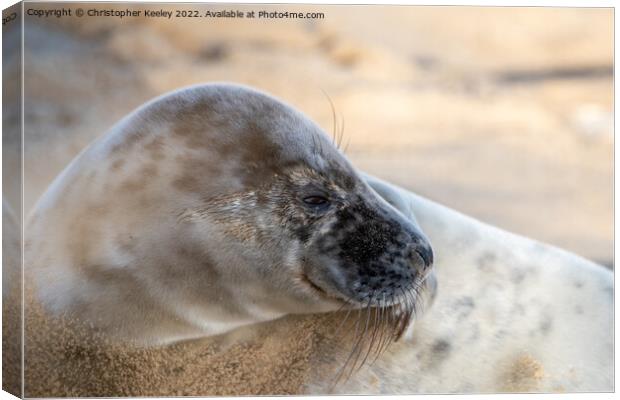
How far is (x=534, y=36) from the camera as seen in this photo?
4.04 m

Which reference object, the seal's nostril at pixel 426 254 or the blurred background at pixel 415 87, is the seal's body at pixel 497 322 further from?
the seal's nostril at pixel 426 254

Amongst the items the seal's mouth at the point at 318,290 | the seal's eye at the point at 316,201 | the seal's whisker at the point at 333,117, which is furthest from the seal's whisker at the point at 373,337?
the seal's whisker at the point at 333,117

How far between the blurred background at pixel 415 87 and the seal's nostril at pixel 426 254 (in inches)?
20.3

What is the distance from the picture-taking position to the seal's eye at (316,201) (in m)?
3.36

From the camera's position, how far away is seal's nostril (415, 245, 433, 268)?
343 cm

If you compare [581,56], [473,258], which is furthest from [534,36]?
[473,258]

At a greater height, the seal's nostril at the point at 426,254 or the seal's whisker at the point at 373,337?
the seal's nostril at the point at 426,254

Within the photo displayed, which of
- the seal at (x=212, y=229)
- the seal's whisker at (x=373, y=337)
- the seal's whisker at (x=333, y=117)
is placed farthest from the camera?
the seal's whisker at (x=333, y=117)

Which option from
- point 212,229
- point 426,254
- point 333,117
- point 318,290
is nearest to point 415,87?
point 333,117

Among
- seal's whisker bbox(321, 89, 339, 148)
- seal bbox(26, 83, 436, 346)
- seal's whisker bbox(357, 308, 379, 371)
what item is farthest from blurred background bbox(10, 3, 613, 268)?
seal's whisker bbox(357, 308, 379, 371)

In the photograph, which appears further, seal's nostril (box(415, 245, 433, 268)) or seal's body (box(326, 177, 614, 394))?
seal's body (box(326, 177, 614, 394))

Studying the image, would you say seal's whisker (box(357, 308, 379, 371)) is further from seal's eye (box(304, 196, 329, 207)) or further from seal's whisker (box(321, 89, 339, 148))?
seal's whisker (box(321, 89, 339, 148))

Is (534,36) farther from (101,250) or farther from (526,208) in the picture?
(101,250)

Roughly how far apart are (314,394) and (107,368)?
877 millimetres
